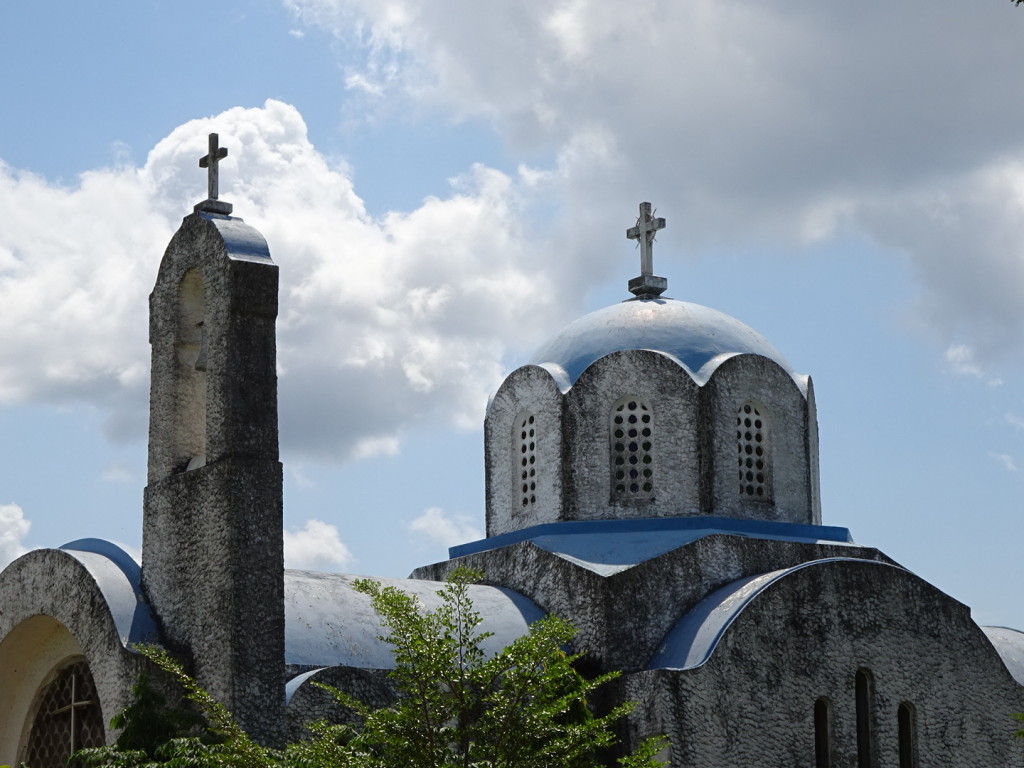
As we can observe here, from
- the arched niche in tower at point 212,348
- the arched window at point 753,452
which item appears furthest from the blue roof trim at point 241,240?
Answer: the arched window at point 753,452

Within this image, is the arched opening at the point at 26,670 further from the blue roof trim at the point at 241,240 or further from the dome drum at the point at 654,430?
the dome drum at the point at 654,430

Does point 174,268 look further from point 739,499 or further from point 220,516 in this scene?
point 739,499

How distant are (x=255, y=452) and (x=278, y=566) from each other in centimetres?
Answer: 105

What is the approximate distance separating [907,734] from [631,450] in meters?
4.60

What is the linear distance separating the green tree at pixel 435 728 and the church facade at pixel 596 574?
5.35ft

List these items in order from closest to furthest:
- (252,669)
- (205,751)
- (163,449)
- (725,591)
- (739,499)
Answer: (205,751)
(252,669)
(163,449)
(725,591)
(739,499)

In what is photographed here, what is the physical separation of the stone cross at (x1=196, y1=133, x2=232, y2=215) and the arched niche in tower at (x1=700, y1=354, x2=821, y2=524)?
6608 millimetres

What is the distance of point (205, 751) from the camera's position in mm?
12227

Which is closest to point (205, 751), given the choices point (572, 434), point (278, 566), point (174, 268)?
point (278, 566)

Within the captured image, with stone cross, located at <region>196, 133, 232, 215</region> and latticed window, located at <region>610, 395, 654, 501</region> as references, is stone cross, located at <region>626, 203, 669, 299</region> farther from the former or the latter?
stone cross, located at <region>196, 133, 232, 215</region>

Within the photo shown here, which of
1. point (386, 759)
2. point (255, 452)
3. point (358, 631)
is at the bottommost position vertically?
point (386, 759)

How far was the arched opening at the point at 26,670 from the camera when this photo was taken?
16.8 m

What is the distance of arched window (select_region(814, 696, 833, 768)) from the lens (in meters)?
17.2

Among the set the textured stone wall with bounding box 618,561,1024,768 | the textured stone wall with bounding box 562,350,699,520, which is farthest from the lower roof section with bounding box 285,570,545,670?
the textured stone wall with bounding box 562,350,699,520
